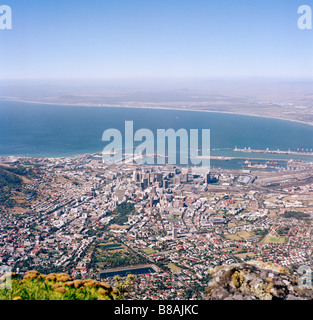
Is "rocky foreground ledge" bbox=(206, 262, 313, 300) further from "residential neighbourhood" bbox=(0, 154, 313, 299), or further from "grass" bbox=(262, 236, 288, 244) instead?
"grass" bbox=(262, 236, 288, 244)

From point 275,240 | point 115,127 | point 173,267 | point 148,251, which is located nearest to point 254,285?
point 173,267

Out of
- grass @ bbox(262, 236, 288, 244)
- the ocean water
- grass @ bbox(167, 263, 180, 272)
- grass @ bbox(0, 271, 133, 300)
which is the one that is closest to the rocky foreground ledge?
grass @ bbox(0, 271, 133, 300)

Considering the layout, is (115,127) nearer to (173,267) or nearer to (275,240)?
(275,240)

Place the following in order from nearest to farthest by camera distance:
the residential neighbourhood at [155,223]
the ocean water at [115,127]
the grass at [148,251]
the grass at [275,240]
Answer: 1. the residential neighbourhood at [155,223]
2. the grass at [148,251]
3. the grass at [275,240]
4. the ocean water at [115,127]

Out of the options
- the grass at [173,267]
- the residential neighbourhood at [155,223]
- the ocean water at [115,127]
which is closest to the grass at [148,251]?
the residential neighbourhood at [155,223]

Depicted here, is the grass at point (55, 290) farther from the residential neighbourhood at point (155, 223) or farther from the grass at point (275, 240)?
the grass at point (275, 240)
